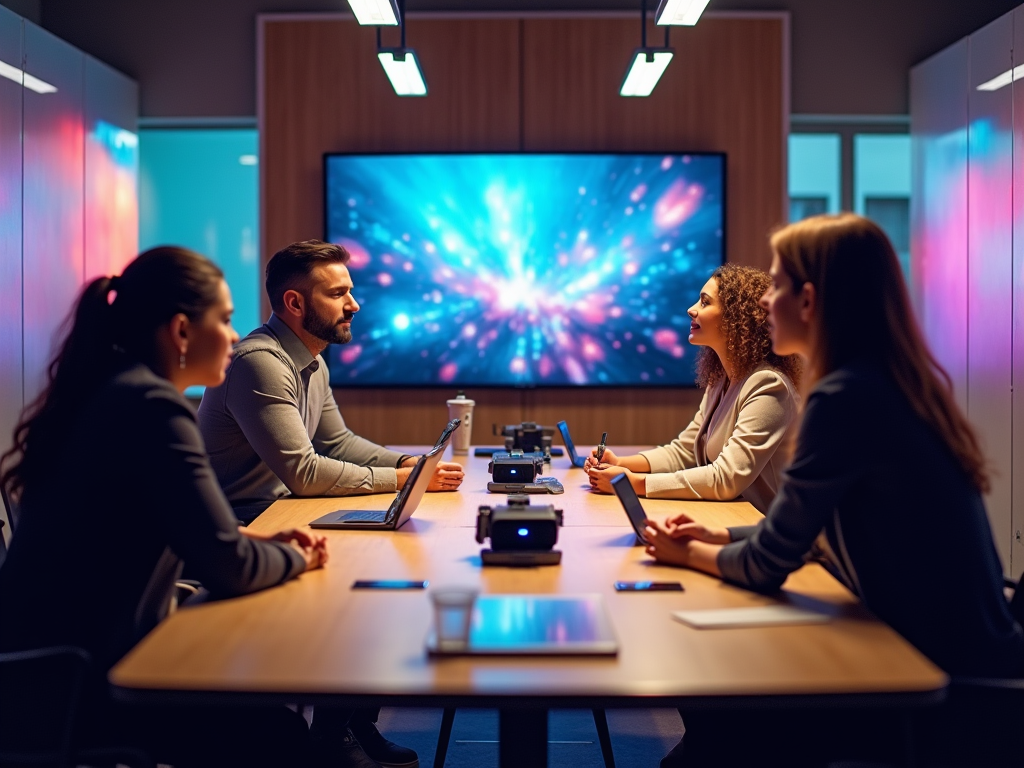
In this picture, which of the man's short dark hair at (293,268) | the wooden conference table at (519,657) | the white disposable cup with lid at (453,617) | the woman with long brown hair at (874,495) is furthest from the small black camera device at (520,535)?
the man's short dark hair at (293,268)

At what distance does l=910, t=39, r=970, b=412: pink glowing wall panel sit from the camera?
16.4ft

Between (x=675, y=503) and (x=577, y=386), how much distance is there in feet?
8.83

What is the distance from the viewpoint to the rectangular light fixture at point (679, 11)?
129 inches

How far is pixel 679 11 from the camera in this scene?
3.35 m

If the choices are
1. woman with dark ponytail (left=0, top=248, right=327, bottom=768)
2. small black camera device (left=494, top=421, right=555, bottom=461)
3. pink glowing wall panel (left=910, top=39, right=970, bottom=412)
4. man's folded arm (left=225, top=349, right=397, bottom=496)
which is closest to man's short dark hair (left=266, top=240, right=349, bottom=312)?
man's folded arm (left=225, top=349, right=397, bottom=496)

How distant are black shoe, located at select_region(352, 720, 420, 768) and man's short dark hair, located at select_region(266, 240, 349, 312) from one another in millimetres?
1266

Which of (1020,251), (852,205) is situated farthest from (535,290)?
(1020,251)

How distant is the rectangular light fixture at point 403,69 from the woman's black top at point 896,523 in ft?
9.05

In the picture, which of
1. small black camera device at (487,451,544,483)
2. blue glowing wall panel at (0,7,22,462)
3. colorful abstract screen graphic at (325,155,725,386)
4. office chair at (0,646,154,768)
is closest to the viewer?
office chair at (0,646,154,768)

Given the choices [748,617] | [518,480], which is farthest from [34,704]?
[518,480]

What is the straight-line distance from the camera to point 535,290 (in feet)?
17.5

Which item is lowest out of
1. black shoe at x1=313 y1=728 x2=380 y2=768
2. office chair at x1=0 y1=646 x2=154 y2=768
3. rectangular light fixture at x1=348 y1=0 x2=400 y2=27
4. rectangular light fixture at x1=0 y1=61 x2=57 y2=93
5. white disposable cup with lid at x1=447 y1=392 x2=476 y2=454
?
black shoe at x1=313 y1=728 x2=380 y2=768

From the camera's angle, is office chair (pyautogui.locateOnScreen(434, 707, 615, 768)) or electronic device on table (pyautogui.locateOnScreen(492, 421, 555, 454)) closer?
office chair (pyautogui.locateOnScreen(434, 707, 615, 768))

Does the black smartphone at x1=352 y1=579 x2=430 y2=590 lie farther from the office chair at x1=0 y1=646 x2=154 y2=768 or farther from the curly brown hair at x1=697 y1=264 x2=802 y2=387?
the curly brown hair at x1=697 y1=264 x2=802 y2=387
